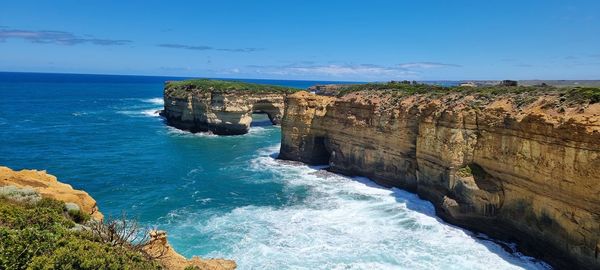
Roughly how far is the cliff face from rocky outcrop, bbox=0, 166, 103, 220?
20109 mm

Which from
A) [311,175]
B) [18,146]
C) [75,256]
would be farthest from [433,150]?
[18,146]

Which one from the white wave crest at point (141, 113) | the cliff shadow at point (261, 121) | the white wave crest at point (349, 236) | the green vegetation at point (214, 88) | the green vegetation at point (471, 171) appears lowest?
the white wave crest at point (349, 236)

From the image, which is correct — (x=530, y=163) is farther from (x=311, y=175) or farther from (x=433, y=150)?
(x=311, y=175)

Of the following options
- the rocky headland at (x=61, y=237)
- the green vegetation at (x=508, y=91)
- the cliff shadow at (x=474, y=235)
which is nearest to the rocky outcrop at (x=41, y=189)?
the rocky headland at (x=61, y=237)

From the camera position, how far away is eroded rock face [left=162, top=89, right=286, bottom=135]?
6350 centimetres

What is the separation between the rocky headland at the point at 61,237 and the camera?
11094 mm

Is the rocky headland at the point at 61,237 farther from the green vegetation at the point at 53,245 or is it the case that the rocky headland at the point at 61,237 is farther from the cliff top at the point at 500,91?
the cliff top at the point at 500,91

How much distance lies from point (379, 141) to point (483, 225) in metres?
11.2

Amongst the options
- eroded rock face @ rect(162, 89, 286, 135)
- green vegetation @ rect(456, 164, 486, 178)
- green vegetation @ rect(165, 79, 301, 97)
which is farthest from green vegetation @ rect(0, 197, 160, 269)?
green vegetation @ rect(165, 79, 301, 97)

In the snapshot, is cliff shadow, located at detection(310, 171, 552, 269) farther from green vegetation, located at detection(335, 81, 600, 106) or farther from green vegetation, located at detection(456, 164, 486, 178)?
green vegetation, located at detection(335, 81, 600, 106)

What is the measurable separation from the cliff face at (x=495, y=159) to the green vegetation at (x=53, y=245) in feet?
A: 61.5

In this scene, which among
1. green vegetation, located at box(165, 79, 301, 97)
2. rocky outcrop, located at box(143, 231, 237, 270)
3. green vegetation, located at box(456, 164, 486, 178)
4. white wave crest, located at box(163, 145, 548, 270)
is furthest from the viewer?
green vegetation, located at box(165, 79, 301, 97)

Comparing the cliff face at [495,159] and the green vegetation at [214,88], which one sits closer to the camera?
the cliff face at [495,159]

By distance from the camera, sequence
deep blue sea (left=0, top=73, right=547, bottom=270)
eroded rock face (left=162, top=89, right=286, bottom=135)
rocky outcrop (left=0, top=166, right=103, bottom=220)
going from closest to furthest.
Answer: rocky outcrop (left=0, top=166, right=103, bottom=220)
deep blue sea (left=0, top=73, right=547, bottom=270)
eroded rock face (left=162, top=89, right=286, bottom=135)
